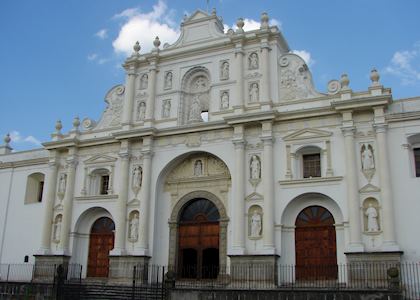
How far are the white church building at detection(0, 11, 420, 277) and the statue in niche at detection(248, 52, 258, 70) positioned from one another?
0.26 feet

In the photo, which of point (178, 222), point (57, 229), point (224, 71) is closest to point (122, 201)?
point (178, 222)

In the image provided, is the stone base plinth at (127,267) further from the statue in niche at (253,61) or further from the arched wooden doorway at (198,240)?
the statue in niche at (253,61)

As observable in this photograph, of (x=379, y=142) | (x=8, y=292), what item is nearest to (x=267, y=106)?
(x=379, y=142)

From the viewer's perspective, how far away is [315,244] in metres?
21.0

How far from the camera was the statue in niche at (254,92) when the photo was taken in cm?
2356

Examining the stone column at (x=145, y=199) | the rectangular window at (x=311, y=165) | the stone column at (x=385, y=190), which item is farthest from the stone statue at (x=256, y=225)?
the stone column at (x=145, y=199)

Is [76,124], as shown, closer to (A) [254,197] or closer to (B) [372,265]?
(A) [254,197]

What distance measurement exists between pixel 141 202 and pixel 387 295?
12234mm

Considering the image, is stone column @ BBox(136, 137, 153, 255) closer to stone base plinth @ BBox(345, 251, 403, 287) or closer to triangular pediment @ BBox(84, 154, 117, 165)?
triangular pediment @ BBox(84, 154, 117, 165)

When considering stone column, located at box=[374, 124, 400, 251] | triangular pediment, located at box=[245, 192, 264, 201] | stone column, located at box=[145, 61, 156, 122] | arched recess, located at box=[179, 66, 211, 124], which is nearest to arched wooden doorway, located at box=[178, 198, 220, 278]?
triangular pediment, located at box=[245, 192, 264, 201]

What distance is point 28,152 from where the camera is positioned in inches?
1188

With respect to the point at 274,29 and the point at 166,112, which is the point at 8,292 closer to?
the point at 166,112

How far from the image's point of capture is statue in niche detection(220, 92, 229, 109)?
24.2 metres

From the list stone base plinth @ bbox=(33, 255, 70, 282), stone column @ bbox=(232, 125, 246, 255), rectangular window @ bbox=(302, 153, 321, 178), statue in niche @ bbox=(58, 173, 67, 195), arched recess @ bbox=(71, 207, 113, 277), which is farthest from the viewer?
statue in niche @ bbox=(58, 173, 67, 195)
